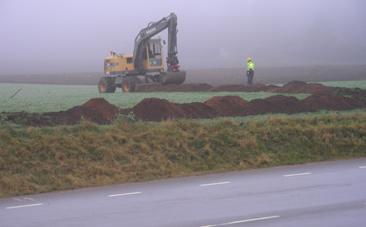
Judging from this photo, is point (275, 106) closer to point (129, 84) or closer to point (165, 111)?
point (165, 111)

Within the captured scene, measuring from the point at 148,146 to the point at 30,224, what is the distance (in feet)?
24.3

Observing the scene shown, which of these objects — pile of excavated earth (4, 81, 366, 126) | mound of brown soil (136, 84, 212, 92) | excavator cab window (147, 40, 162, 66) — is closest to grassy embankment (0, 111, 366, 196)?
pile of excavated earth (4, 81, 366, 126)

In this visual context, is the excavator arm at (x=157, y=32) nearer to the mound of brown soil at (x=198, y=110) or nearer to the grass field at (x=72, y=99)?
the grass field at (x=72, y=99)

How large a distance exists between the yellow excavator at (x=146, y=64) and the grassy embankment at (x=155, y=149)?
2727 centimetres

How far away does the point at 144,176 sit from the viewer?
16.9 m

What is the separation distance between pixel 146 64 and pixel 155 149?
32660 millimetres

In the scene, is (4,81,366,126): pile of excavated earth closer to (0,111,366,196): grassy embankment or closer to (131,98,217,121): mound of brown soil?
(131,98,217,121): mound of brown soil

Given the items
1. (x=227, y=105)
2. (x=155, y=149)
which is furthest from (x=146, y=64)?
(x=155, y=149)

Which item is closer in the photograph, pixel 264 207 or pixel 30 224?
pixel 30 224

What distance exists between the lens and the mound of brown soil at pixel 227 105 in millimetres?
27594

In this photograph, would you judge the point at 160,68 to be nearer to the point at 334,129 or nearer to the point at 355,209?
the point at 334,129

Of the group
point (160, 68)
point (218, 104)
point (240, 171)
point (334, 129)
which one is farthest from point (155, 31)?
point (240, 171)

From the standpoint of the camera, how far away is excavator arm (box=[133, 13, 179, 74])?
159ft

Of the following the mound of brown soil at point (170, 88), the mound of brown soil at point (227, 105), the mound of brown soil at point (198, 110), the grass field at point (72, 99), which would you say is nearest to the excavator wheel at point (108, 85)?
the mound of brown soil at point (170, 88)
